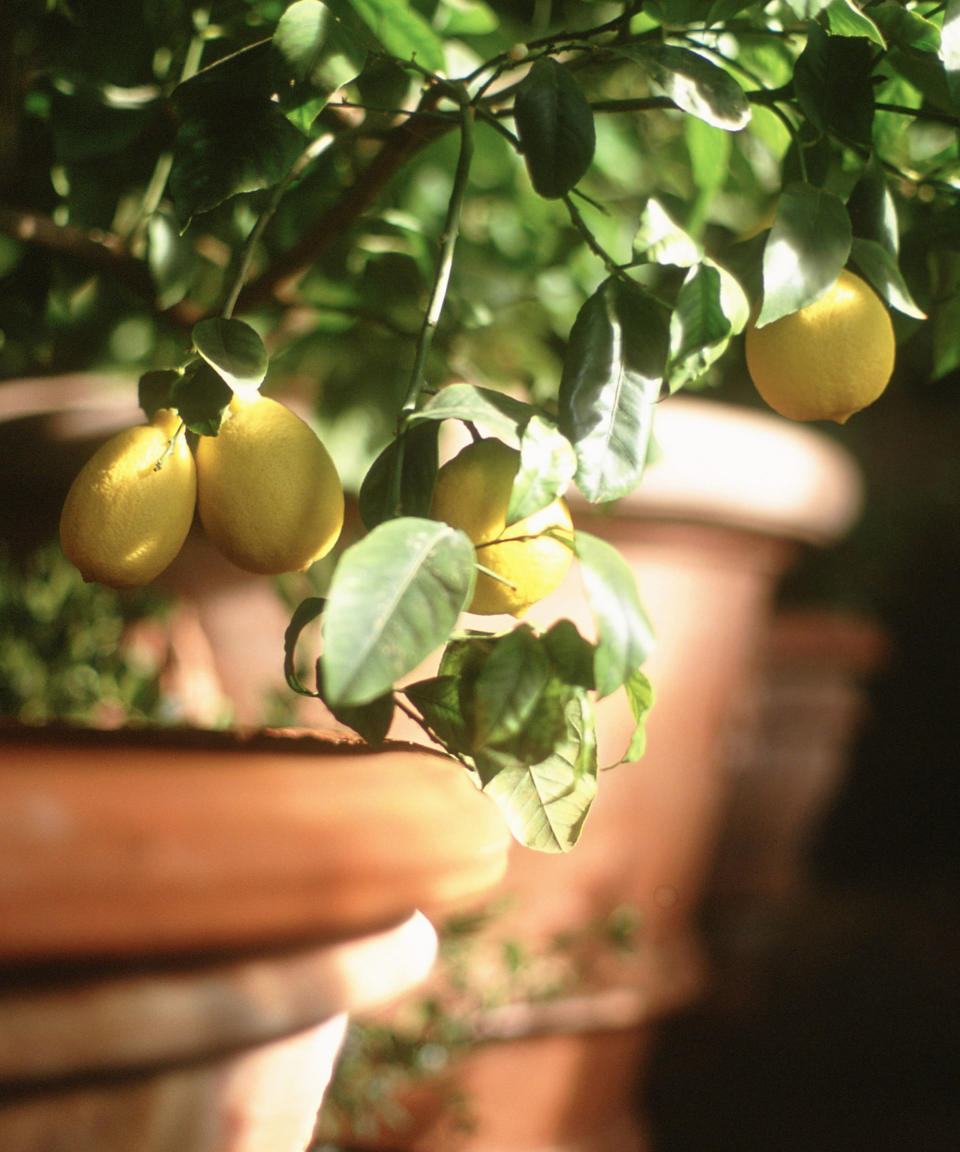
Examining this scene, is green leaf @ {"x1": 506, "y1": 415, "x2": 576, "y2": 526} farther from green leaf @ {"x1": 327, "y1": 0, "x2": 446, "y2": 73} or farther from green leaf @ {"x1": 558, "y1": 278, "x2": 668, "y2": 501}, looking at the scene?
green leaf @ {"x1": 327, "y1": 0, "x2": 446, "y2": 73}

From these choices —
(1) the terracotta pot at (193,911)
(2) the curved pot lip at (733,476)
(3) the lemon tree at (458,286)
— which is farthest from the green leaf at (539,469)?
(2) the curved pot lip at (733,476)

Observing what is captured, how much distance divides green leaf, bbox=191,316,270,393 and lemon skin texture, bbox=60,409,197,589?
0.12ft

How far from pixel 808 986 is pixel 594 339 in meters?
0.84

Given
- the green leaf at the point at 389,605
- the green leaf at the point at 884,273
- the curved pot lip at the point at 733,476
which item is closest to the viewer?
the green leaf at the point at 389,605

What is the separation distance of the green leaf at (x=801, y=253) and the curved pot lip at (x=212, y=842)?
7.2 inches

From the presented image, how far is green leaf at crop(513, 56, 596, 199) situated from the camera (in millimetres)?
290

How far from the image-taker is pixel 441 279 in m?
0.30

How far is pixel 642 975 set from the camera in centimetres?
67

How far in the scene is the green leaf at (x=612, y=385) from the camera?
28cm

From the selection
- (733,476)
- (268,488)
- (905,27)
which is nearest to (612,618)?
(268,488)

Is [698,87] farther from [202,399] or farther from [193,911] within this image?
[193,911]

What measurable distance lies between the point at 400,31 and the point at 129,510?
20cm

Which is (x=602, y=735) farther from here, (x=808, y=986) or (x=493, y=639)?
(x=808, y=986)

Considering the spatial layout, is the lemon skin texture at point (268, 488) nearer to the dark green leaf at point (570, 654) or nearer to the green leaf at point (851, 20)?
the dark green leaf at point (570, 654)
